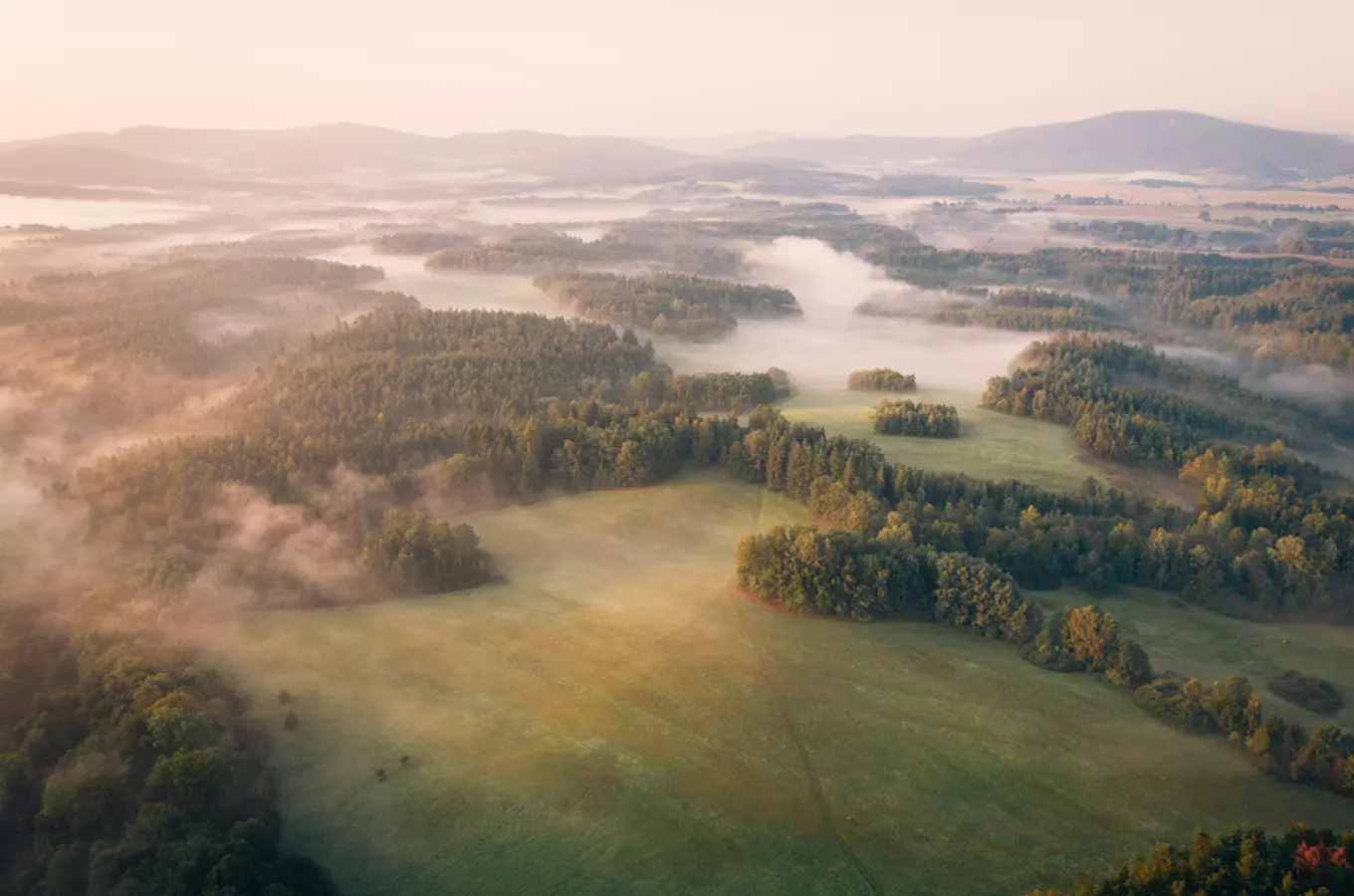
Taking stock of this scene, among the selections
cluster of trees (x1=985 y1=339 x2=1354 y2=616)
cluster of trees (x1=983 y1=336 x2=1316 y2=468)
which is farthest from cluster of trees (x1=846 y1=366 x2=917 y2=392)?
cluster of trees (x1=985 y1=339 x2=1354 y2=616)

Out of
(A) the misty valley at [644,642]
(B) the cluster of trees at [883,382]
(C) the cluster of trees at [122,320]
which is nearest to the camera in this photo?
(A) the misty valley at [644,642]

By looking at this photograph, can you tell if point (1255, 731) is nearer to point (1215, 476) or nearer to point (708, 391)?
point (1215, 476)

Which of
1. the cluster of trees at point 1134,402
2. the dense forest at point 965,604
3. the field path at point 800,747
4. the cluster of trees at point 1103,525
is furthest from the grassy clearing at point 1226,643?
the cluster of trees at point 1134,402

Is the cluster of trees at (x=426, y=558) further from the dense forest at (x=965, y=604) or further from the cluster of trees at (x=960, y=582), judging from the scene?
the cluster of trees at (x=960, y=582)

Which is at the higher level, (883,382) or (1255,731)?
(883,382)

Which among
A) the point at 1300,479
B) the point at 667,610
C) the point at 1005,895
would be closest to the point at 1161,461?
the point at 1300,479

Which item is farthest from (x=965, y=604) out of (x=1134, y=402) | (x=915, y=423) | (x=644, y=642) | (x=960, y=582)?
(x=1134, y=402)
